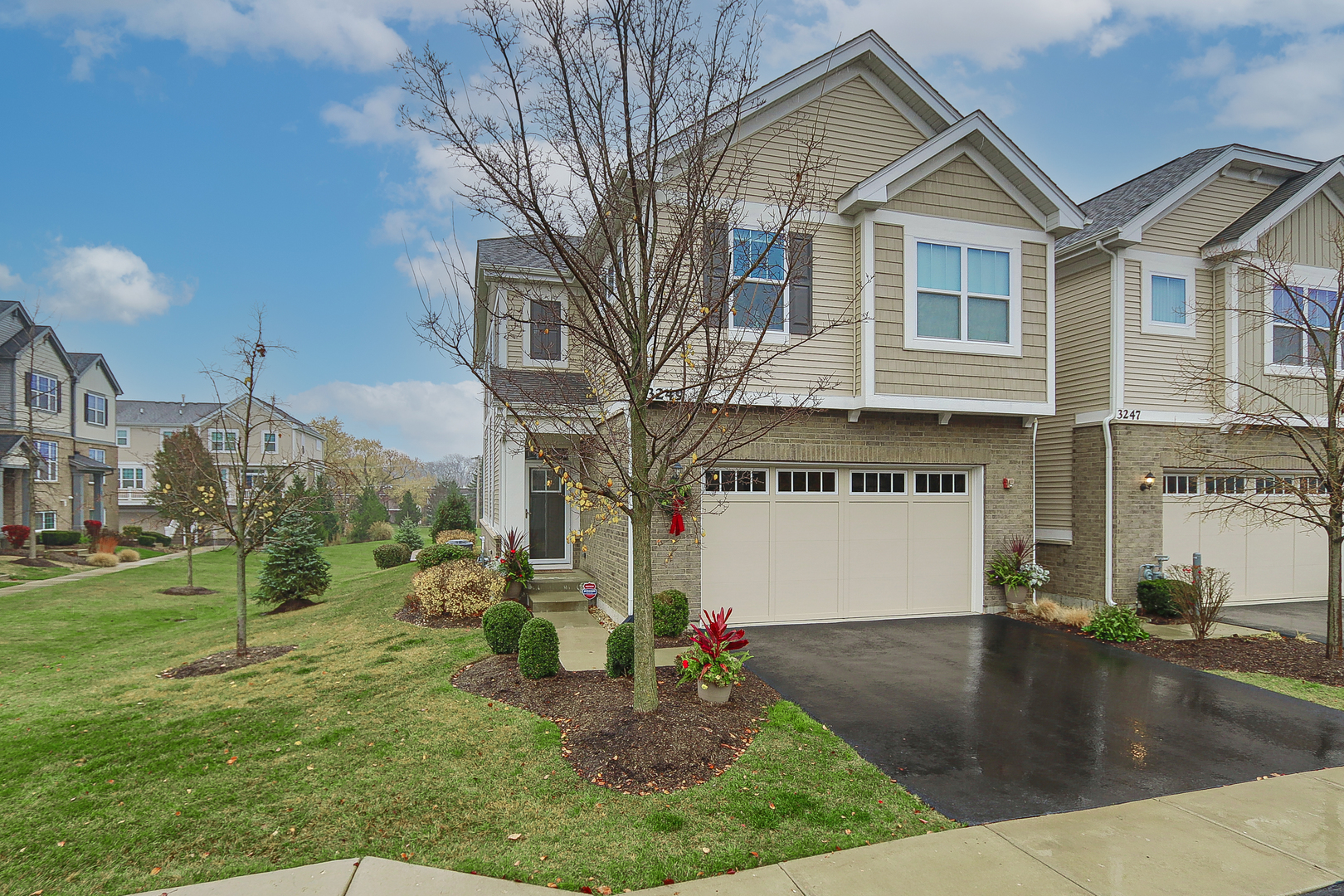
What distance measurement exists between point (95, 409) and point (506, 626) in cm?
3714

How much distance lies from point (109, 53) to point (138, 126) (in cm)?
283

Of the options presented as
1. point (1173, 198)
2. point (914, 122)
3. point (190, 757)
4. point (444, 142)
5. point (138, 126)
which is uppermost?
point (138, 126)

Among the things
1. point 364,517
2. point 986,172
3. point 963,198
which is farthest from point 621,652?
point 364,517

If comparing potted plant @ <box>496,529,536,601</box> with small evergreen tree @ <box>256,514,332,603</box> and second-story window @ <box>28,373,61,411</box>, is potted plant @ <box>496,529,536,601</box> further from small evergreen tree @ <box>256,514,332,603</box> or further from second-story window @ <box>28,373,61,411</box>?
second-story window @ <box>28,373,61,411</box>

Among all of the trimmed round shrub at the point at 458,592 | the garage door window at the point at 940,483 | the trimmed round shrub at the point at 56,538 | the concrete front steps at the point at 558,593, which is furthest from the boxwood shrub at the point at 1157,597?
the trimmed round shrub at the point at 56,538

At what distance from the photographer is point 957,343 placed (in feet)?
32.7

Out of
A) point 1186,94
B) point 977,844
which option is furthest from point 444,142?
point 1186,94

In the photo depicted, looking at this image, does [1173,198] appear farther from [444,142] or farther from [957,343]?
[444,142]

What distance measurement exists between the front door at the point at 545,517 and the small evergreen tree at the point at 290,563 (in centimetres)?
545

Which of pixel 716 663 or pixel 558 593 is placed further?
pixel 558 593

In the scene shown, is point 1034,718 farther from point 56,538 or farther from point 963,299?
point 56,538

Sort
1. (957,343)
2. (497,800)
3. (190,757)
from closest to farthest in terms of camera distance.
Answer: (497,800), (190,757), (957,343)

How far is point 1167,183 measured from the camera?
1165cm

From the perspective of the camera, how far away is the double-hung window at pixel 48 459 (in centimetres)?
2577
